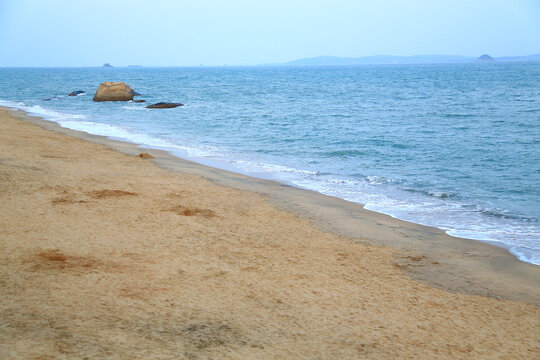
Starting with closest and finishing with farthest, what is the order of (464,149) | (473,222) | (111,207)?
(111,207) → (473,222) → (464,149)

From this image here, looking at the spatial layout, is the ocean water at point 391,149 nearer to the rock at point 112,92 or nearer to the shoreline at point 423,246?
the shoreline at point 423,246

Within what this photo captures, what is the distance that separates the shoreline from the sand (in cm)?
4

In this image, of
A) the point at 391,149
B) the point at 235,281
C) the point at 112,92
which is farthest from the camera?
the point at 112,92

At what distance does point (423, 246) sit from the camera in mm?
9516

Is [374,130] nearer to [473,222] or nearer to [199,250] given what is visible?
[473,222]

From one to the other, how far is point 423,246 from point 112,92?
4196 cm

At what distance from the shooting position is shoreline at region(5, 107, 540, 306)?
25.4 ft

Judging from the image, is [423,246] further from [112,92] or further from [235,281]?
[112,92]

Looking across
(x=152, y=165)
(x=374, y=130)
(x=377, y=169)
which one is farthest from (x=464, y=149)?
(x=152, y=165)

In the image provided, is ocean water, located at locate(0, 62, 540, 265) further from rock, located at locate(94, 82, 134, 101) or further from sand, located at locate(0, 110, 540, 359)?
rock, located at locate(94, 82, 134, 101)

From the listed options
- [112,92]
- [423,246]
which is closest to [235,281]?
[423,246]

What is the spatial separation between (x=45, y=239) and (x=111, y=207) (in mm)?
2225

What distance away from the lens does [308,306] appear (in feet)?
21.6

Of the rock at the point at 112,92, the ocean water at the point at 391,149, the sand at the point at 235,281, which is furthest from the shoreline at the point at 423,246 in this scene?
the rock at the point at 112,92
